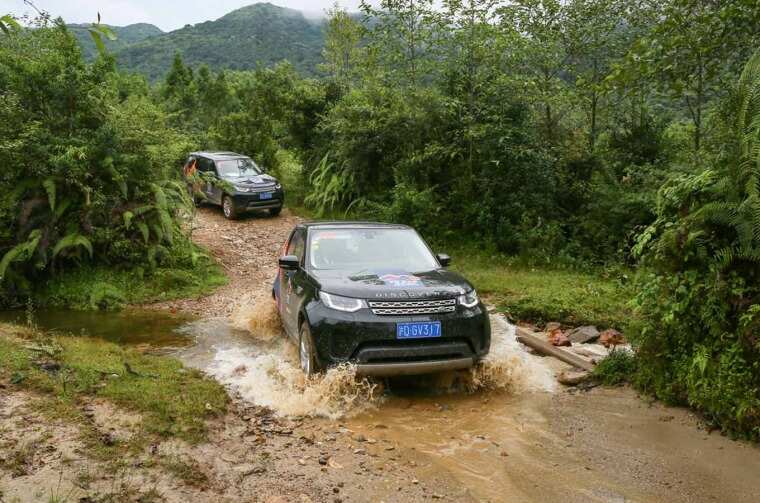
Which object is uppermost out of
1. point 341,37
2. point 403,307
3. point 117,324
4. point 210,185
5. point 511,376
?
point 341,37

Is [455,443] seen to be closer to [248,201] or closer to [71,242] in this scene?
[71,242]

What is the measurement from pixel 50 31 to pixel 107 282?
5159 mm

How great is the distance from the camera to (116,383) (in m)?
5.86

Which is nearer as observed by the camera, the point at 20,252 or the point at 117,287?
the point at 20,252

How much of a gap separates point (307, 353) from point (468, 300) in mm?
1709

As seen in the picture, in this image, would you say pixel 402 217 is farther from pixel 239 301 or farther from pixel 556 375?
pixel 556 375

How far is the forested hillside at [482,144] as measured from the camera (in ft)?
20.9

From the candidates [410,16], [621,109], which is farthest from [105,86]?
[621,109]

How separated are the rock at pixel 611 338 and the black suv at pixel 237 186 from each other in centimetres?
1163

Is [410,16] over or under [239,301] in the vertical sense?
over

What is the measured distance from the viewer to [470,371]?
20.7 ft

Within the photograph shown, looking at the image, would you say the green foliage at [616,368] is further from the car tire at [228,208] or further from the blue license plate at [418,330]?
the car tire at [228,208]

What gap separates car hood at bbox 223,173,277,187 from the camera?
18.1 metres

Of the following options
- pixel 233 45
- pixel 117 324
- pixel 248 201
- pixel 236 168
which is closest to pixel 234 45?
pixel 233 45
